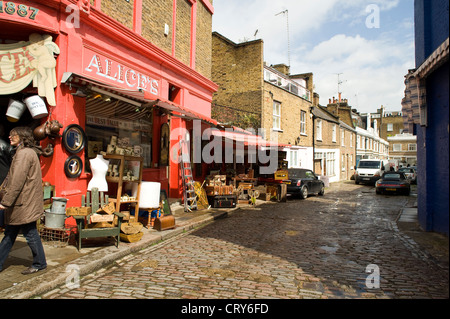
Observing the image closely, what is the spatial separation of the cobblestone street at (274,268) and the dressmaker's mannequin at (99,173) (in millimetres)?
1932

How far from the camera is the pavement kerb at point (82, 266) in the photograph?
11.9ft

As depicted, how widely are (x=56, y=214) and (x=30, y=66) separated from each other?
9.90 feet

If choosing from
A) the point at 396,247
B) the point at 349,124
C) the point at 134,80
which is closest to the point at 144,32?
the point at 134,80

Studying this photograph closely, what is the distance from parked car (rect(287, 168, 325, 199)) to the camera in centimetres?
1466

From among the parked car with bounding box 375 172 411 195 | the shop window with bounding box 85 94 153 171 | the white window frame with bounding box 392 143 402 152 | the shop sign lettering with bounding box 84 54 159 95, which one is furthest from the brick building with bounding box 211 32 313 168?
the white window frame with bounding box 392 143 402 152

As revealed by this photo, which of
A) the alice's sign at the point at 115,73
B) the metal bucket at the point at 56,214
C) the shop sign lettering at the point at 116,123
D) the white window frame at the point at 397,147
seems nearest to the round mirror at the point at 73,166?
the metal bucket at the point at 56,214

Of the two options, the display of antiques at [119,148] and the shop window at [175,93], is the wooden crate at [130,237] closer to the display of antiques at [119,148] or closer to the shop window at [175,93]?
the display of antiques at [119,148]

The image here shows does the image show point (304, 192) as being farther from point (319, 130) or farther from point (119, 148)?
point (319, 130)

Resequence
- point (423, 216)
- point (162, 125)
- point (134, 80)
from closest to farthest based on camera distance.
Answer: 1. point (423, 216)
2. point (134, 80)
3. point (162, 125)

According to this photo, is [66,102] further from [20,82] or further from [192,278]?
[192,278]

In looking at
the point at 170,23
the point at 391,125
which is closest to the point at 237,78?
the point at 170,23

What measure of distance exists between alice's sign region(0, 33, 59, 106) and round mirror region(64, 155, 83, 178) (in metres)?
1.19
